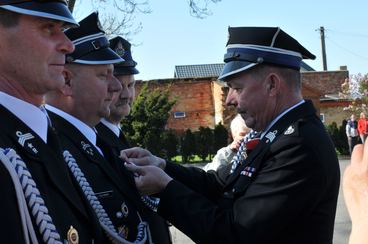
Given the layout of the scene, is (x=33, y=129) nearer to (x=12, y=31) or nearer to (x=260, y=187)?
(x=12, y=31)

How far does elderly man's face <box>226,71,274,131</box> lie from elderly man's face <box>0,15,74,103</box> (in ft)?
3.92

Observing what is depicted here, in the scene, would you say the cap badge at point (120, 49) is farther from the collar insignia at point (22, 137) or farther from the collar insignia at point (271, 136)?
the collar insignia at point (22, 137)

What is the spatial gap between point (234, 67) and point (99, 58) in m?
0.75

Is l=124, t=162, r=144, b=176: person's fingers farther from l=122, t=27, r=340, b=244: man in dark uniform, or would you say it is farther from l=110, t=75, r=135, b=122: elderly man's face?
l=110, t=75, r=135, b=122: elderly man's face

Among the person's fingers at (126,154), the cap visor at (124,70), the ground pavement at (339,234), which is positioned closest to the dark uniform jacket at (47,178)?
the person's fingers at (126,154)

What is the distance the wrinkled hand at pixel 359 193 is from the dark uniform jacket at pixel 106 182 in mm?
1305

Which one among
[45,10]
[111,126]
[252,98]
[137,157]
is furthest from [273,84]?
[45,10]

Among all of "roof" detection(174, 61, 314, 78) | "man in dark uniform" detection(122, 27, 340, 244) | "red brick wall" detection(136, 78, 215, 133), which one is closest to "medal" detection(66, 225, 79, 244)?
"man in dark uniform" detection(122, 27, 340, 244)

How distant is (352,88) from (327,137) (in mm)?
25114

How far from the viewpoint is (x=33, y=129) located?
1.77 m

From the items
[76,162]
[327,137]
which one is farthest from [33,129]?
[327,137]

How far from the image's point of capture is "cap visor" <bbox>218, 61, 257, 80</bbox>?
2.76 meters

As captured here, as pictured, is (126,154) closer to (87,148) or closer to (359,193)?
(87,148)

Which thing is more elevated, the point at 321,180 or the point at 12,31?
the point at 12,31
